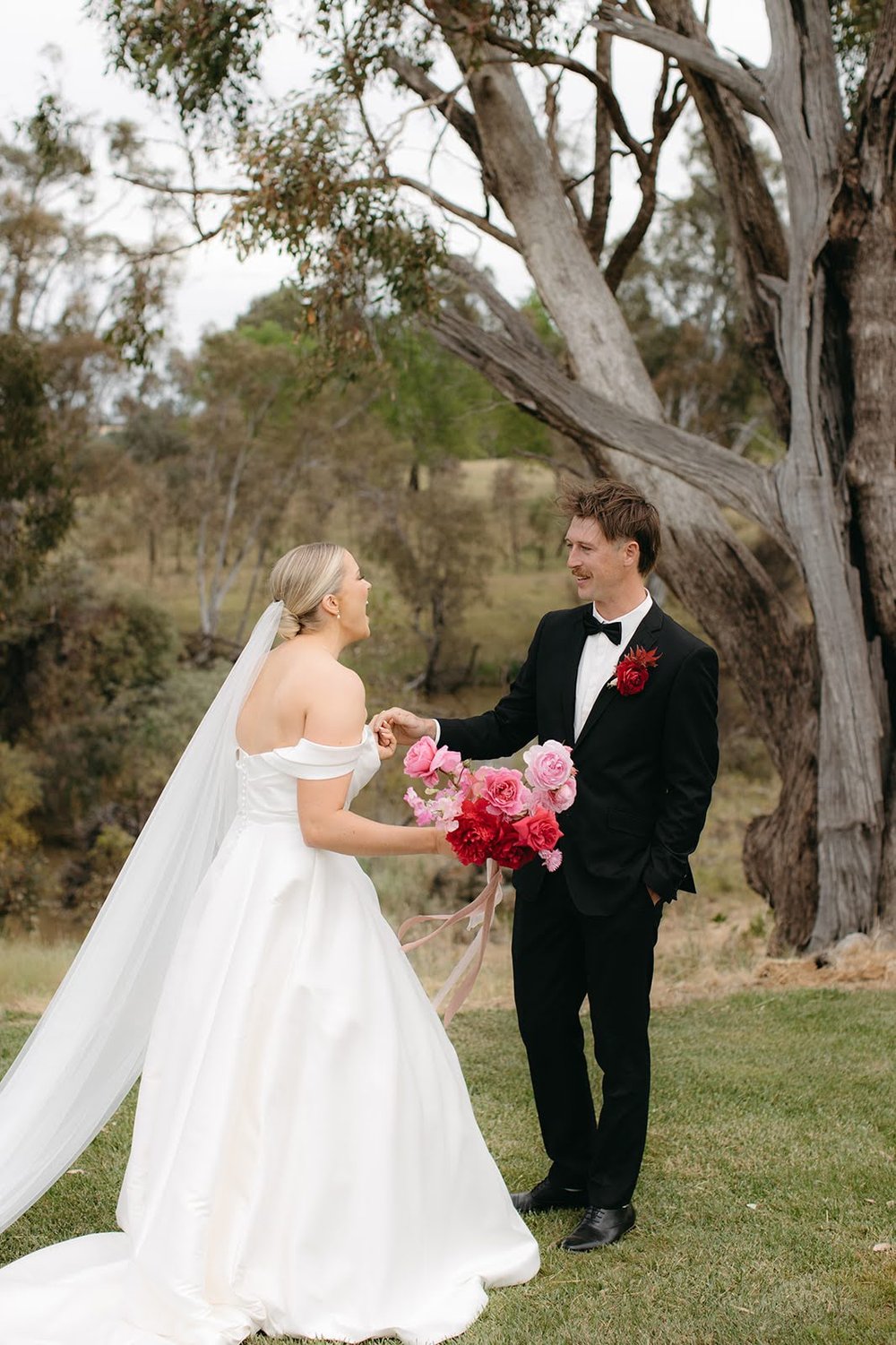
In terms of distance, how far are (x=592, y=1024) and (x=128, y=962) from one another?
4.42ft

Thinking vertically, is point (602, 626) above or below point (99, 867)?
above

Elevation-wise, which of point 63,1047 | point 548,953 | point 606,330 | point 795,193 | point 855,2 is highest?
point 855,2

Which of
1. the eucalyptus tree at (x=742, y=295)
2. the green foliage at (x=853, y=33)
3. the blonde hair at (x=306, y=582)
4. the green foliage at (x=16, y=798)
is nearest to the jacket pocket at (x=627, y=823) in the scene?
the blonde hair at (x=306, y=582)

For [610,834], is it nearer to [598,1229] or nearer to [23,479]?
[598,1229]

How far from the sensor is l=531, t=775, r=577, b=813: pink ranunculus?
142 inches

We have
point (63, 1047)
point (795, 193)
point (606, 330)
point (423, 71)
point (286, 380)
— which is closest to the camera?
point (63, 1047)

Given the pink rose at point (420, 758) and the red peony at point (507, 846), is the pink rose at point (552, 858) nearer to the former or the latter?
the red peony at point (507, 846)

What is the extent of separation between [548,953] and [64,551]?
21.6m

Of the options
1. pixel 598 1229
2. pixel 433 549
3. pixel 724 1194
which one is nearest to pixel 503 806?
pixel 598 1229

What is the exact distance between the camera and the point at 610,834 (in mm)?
3771

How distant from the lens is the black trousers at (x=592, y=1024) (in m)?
3.82

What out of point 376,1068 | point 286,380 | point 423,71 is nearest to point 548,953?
point 376,1068

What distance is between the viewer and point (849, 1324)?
3.29 metres

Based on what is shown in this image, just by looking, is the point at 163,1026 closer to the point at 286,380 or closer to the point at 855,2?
the point at 855,2
